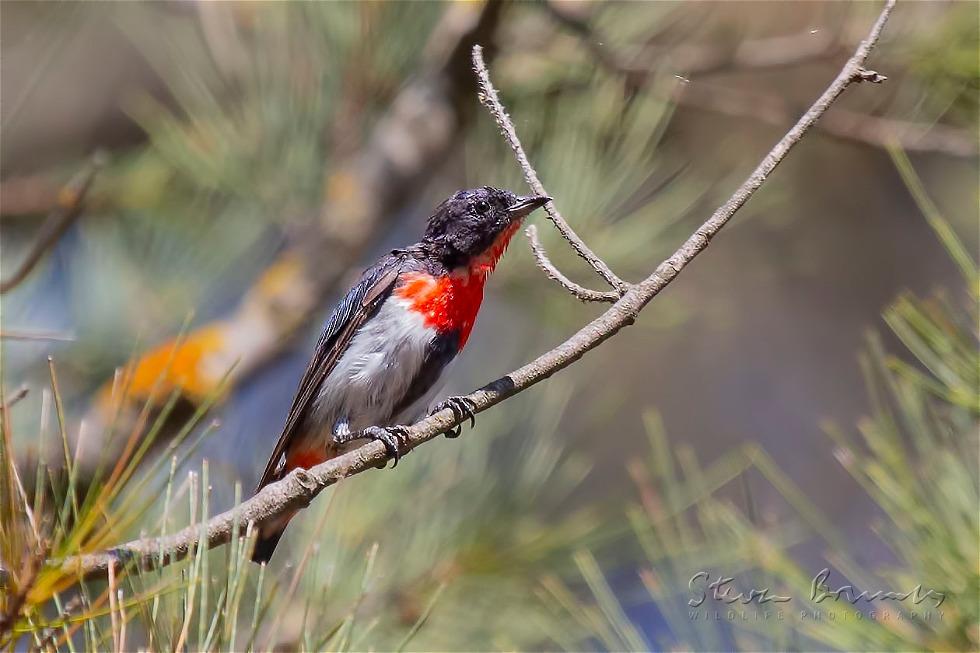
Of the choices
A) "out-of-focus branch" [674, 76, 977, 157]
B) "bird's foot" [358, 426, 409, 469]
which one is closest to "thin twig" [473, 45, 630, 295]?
"bird's foot" [358, 426, 409, 469]

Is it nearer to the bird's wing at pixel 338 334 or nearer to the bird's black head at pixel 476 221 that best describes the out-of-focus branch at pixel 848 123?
the bird's black head at pixel 476 221

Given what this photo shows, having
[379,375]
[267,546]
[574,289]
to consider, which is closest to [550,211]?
[574,289]

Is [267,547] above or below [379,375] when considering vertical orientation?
below

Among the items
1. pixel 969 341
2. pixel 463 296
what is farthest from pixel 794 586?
pixel 463 296

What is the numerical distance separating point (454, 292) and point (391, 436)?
590mm

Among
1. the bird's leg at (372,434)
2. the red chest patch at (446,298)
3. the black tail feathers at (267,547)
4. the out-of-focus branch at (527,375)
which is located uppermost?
the out-of-focus branch at (527,375)

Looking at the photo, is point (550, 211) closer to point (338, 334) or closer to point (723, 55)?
point (338, 334)

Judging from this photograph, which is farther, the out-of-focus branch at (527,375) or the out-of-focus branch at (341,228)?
the out-of-focus branch at (341,228)

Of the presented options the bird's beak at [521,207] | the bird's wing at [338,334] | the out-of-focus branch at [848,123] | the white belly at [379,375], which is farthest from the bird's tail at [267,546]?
the out-of-focus branch at [848,123]

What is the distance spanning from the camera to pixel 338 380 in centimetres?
268

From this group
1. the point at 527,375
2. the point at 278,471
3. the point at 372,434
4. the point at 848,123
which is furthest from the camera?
the point at 848,123

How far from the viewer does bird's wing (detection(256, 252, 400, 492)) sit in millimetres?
2674

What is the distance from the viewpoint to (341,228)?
9.47 ft

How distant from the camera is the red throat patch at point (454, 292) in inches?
102
